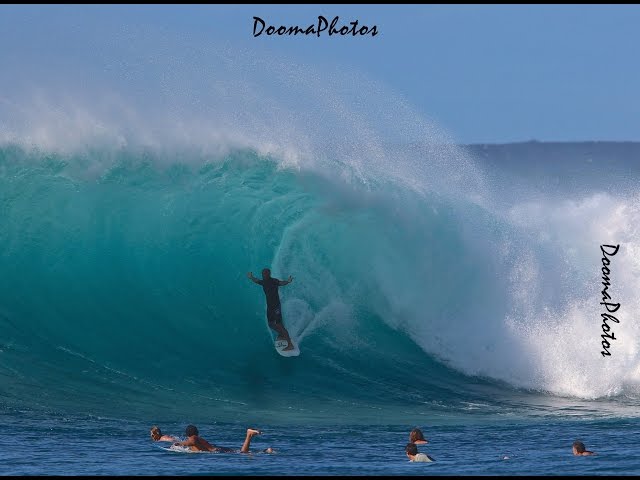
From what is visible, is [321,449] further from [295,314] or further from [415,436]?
[295,314]

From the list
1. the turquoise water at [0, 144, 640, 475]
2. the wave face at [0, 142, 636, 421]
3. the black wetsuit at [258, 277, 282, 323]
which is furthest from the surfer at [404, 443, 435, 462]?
the black wetsuit at [258, 277, 282, 323]

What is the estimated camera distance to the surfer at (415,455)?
33.8 feet

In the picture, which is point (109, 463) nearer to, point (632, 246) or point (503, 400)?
point (503, 400)

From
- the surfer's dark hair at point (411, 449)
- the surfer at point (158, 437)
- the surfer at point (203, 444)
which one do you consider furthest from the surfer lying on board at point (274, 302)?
the surfer's dark hair at point (411, 449)

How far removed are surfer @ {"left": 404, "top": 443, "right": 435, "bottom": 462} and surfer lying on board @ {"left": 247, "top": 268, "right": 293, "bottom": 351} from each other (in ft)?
15.5

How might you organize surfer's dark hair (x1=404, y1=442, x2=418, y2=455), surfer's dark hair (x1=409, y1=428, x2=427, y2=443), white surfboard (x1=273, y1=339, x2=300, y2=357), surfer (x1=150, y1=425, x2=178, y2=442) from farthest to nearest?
white surfboard (x1=273, y1=339, x2=300, y2=357) < surfer (x1=150, y1=425, x2=178, y2=442) < surfer's dark hair (x1=409, y1=428, x2=427, y2=443) < surfer's dark hair (x1=404, y1=442, x2=418, y2=455)

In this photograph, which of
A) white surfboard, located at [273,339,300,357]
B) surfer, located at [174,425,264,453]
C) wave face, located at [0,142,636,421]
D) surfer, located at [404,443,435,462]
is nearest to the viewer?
surfer, located at [404,443,435,462]

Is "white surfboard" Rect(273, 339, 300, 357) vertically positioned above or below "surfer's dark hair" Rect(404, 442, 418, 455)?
above

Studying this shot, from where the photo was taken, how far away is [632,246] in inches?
685

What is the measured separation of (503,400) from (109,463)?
234 inches

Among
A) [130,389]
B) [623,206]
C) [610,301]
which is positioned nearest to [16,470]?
[130,389]

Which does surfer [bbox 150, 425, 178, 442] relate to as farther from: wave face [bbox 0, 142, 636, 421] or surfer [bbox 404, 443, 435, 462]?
surfer [bbox 404, 443, 435, 462]

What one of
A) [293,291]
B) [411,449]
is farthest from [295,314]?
[411,449]

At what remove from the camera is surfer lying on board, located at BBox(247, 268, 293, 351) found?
48.9 ft
